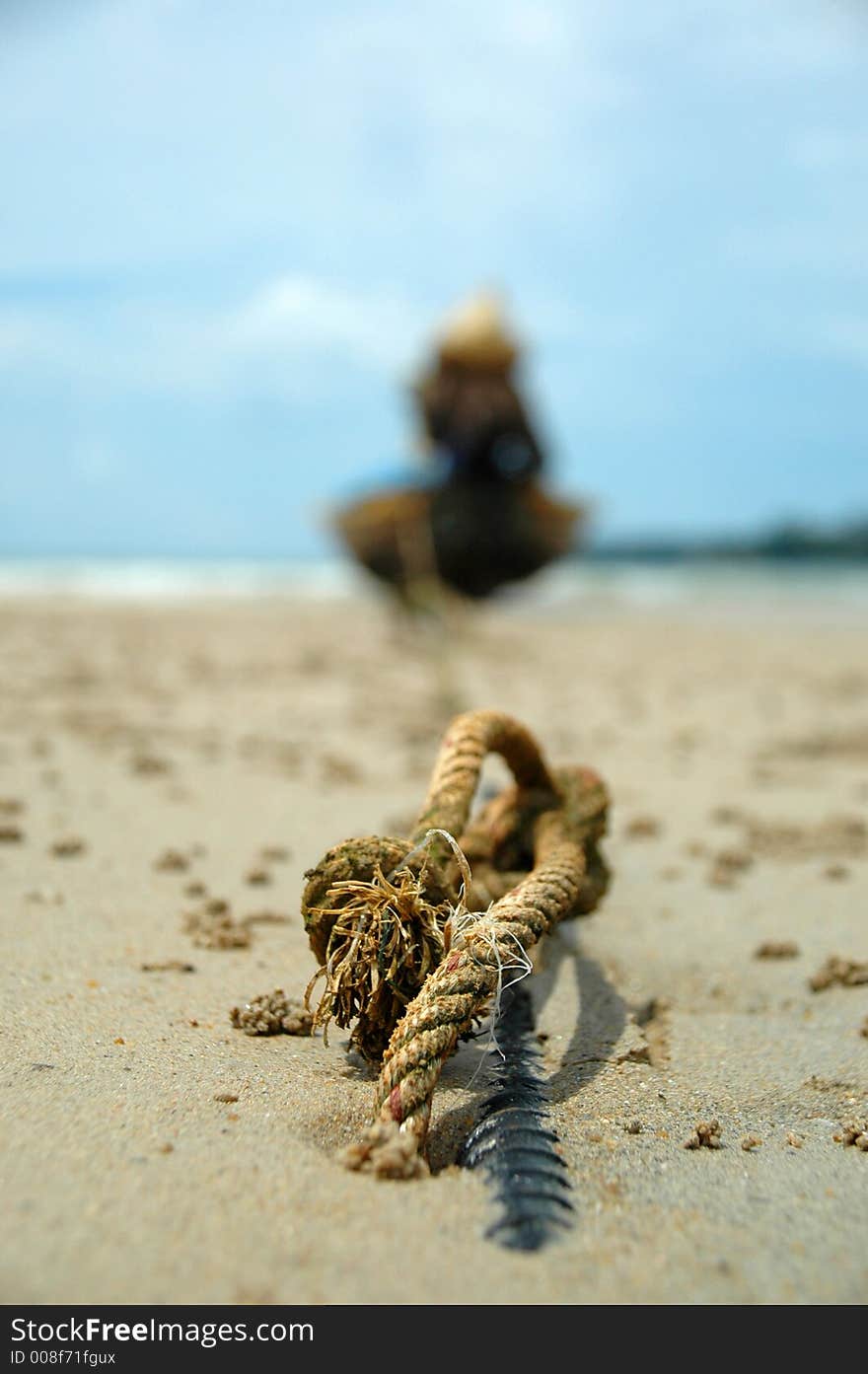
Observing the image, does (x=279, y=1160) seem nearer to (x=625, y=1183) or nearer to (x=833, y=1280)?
(x=625, y=1183)

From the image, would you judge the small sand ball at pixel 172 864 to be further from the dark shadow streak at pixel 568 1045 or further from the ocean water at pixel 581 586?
the ocean water at pixel 581 586

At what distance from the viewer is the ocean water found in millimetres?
22141

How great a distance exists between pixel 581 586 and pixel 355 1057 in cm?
2933

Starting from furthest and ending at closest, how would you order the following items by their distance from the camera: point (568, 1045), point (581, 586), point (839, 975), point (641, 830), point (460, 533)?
point (581, 586) < point (460, 533) < point (641, 830) < point (839, 975) < point (568, 1045)

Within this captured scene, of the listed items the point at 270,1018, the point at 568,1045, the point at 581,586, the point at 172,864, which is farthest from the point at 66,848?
Result: the point at 581,586

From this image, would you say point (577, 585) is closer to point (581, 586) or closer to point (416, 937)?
point (581, 586)

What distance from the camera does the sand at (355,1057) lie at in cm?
150

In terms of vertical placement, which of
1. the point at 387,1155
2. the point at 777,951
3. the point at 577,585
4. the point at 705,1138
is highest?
the point at 387,1155

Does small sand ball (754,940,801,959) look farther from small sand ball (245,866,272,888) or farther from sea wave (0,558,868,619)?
sea wave (0,558,868,619)

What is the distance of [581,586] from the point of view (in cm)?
3100

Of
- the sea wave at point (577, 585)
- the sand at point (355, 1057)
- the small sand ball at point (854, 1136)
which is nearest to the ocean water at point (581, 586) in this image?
the sea wave at point (577, 585)

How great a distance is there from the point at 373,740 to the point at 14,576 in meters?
30.2

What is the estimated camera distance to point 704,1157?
6.14 feet

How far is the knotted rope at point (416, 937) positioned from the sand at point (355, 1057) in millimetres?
115
